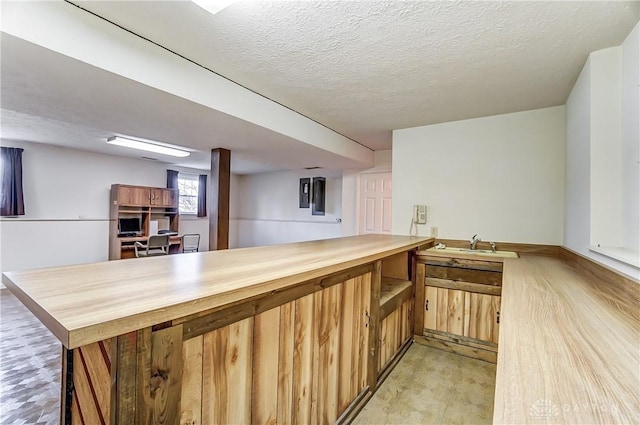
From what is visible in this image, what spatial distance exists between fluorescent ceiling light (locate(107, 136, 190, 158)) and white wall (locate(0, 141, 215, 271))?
5.23 ft

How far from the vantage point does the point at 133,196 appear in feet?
19.5

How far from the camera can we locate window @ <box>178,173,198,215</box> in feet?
25.1

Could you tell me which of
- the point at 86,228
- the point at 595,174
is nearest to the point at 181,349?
the point at 595,174

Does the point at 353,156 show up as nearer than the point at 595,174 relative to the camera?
No

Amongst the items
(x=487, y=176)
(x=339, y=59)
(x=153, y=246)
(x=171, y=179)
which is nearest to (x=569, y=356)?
(x=339, y=59)

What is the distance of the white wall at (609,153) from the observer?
162 cm

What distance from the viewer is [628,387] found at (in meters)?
0.70

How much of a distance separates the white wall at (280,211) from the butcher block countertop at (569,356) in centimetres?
554

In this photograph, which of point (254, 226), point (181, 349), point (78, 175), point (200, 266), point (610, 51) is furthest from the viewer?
point (254, 226)

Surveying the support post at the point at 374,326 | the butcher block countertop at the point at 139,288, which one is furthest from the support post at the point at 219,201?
the support post at the point at 374,326

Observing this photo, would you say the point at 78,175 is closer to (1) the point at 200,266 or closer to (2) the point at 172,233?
(2) the point at 172,233

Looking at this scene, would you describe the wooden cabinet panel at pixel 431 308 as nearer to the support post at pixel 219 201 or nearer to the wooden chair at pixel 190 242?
the support post at pixel 219 201

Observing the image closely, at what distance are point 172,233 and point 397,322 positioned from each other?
5.69m

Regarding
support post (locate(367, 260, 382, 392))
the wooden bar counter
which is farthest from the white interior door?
the wooden bar counter
